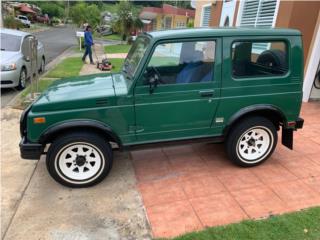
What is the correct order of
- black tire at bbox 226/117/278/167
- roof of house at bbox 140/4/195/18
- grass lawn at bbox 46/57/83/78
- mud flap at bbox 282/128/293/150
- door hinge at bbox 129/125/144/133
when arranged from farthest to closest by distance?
roof of house at bbox 140/4/195/18, grass lawn at bbox 46/57/83/78, mud flap at bbox 282/128/293/150, black tire at bbox 226/117/278/167, door hinge at bbox 129/125/144/133

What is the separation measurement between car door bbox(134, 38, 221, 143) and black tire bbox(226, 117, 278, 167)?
50cm

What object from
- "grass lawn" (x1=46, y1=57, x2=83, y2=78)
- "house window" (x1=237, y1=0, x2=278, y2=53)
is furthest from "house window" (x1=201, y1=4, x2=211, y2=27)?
"grass lawn" (x1=46, y1=57, x2=83, y2=78)

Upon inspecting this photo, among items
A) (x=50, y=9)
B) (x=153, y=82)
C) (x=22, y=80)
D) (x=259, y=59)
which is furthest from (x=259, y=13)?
(x=50, y=9)

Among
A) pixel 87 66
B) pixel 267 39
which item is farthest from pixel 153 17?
pixel 267 39

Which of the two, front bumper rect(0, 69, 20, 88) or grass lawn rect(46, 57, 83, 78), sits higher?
front bumper rect(0, 69, 20, 88)

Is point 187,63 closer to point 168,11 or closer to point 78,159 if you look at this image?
point 78,159

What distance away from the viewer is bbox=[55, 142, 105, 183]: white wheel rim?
3660mm

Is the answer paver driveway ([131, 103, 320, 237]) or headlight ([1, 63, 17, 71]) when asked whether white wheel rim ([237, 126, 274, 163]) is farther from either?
headlight ([1, 63, 17, 71])

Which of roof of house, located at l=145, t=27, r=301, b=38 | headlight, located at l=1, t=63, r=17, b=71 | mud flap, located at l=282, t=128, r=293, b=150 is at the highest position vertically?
roof of house, located at l=145, t=27, r=301, b=38

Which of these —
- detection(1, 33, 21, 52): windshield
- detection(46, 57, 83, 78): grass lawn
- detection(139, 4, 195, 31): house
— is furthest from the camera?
detection(139, 4, 195, 31): house

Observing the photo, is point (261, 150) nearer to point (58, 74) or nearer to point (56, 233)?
point (56, 233)

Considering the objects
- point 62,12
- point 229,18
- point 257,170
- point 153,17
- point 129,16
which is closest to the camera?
point 257,170

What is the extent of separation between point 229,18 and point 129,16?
20.0 metres

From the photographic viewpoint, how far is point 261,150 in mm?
Answer: 4270
